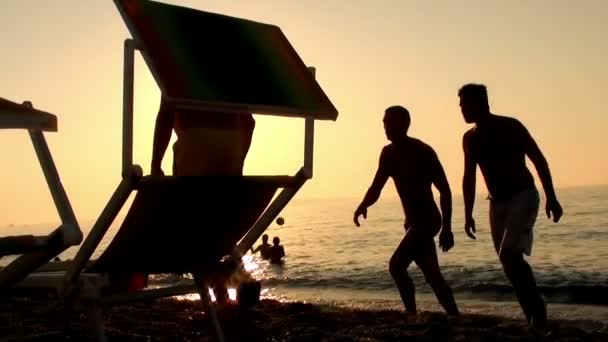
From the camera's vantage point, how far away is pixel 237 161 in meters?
3.75

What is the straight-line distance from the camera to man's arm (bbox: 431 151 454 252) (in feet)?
21.2

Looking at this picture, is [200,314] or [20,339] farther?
[200,314]

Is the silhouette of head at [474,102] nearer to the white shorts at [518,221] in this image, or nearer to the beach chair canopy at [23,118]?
the white shorts at [518,221]

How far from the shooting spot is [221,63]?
333cm

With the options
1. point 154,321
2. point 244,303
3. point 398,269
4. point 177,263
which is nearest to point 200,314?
point 154,321

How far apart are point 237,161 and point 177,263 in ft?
1.93

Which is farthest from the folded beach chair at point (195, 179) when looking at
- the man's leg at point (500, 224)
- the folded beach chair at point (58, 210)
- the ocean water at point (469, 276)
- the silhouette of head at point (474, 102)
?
the ocean water at point (469, 276)

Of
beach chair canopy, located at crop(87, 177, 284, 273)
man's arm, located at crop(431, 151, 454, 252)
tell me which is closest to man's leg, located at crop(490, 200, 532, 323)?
man's arm, located at crop(431, 151, 454, 252)

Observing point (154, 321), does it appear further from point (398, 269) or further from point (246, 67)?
point (246, 67)

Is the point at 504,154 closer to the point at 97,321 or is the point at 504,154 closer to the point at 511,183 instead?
the point at 511,183

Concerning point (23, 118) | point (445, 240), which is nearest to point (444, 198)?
point (445, 240)

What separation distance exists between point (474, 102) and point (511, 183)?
70 cm

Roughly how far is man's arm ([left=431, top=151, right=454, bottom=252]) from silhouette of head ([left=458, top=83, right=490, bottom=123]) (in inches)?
31.5

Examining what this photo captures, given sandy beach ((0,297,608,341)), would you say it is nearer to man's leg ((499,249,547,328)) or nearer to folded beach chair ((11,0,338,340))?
man's leg ((499,249,547,328))
